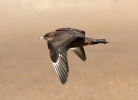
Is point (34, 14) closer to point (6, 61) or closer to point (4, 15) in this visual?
point (4, 15)

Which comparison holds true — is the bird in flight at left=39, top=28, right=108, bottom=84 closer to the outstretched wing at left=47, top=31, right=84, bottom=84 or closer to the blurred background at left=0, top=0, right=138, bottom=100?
the outstretched wing at left=47, top=31, right=84, bottom=84

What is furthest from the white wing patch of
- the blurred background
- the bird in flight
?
the blurred background

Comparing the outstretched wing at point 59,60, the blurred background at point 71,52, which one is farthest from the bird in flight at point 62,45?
the blurred background at point 71,52

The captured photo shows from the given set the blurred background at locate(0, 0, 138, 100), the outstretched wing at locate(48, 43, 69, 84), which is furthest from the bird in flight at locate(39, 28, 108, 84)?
the blurred background at locate(0, 0, 138, 100)

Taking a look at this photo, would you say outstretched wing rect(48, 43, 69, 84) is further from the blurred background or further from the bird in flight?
the blurred background

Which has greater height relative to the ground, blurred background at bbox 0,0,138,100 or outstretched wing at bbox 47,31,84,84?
outstretched wing at bbox 47,31,84,84

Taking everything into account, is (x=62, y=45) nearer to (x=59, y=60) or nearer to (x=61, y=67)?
(x=59, y=60)

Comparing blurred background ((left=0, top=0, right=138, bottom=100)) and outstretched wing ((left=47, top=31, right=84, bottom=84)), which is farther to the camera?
blurred background ((left=0, top=0, right=138, bottom=100))

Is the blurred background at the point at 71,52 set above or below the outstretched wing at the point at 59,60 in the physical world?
below

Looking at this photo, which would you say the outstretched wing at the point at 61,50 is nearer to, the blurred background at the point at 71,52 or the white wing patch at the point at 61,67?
the white wing patch at the point at 61,67
